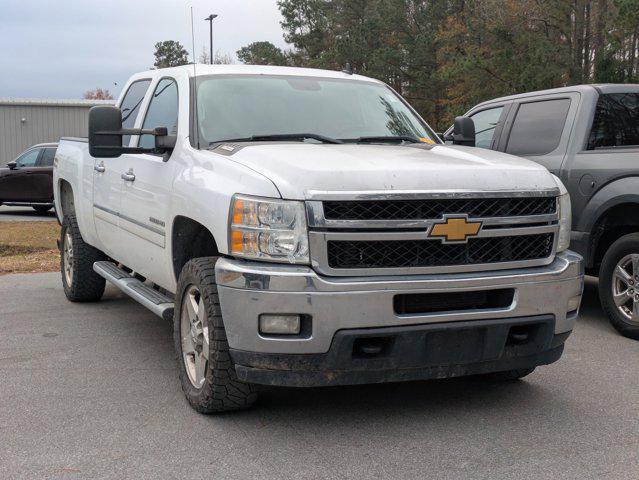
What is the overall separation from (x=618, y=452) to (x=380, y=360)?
1.23 metres

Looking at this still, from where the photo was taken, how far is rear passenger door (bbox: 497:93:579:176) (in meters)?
6.81

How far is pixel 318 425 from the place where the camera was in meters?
Answer: 4.20

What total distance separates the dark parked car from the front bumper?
58.3 ft

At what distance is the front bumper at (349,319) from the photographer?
12.2ft

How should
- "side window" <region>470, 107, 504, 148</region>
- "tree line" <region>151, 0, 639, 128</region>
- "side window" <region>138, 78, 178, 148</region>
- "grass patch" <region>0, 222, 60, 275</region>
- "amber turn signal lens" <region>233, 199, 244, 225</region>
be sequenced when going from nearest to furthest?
"amber turn signal lens" <region>233, 199, 244, 225</region> < "side window" <region>138, 78, 178, 148</region> < "side window" <region>470, 107, 504, 148</region> < "grass patch" <region>0, 222, 60, 275</region> < "tree line" <region>151, 0, 639, 128</region>

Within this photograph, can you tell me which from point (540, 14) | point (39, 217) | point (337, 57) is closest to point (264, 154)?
point (39, 217)

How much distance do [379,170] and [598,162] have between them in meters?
3.17

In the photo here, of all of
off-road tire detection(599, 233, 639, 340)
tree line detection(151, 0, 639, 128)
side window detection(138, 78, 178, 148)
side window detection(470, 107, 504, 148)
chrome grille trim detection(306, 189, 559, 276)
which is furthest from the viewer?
tree line detection(151, 0, 639, 128)

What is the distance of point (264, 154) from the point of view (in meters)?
4.22

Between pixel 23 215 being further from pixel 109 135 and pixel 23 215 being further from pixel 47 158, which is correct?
pixel 109 135

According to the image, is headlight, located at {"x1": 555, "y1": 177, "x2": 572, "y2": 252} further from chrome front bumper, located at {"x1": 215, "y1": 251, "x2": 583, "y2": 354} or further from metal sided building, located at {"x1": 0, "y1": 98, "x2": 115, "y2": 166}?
metal sided building, located at {"x1": 0, "y1": 98, "x2": 115, "y2": 166}

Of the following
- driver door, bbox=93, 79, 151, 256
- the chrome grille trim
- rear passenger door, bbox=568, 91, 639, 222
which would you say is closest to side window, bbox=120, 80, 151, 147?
driver door, bbox=93, 79, 151, 256

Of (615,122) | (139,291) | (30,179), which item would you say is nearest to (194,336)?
(139,291)

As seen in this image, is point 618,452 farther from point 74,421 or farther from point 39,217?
point 39,217
